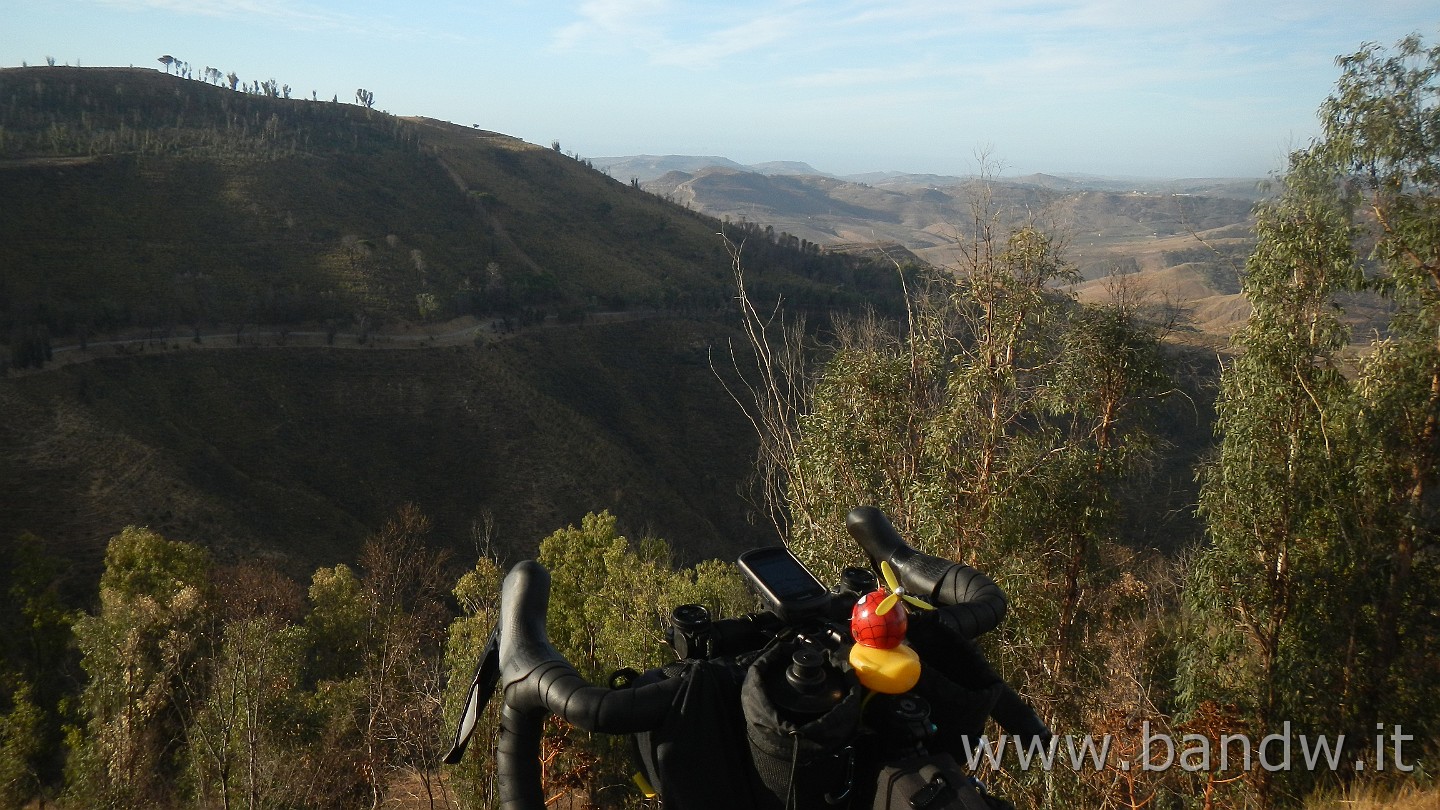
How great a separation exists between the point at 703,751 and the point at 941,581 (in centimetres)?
110

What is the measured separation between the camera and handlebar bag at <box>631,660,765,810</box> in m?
1.94

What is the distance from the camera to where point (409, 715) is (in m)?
9.18

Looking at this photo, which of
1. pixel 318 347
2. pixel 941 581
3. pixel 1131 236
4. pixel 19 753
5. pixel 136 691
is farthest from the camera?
pixel 1131 236

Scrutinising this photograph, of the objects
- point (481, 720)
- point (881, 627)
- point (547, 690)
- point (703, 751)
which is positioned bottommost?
point (481, 720)

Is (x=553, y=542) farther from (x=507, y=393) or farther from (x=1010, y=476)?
(x=507, y=393)

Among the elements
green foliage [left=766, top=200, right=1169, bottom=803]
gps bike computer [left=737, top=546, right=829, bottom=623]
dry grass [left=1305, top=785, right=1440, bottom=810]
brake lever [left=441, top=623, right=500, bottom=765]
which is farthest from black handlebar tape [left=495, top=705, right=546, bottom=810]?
green foliage [left=766, top=200, right=1169, bottom=803]

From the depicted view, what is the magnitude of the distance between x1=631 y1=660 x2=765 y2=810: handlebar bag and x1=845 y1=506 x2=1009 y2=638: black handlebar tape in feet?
2.06

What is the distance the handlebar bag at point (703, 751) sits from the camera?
1.94m

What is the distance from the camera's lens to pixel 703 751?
195 cm

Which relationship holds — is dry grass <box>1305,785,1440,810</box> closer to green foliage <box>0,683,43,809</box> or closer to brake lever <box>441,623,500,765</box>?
brake lever <box>441,623,500,765</box>

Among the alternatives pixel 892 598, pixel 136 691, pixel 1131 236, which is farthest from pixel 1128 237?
pixel 892 598

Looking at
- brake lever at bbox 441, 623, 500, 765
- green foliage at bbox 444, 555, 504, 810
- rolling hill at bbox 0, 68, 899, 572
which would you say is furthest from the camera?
rolling hill at bbox 0, 68, 899, 572

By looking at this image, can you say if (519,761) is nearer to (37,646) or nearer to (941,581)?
(941,581)

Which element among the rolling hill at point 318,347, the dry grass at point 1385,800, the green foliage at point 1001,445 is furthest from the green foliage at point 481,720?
the rolling hill at point 318,347
